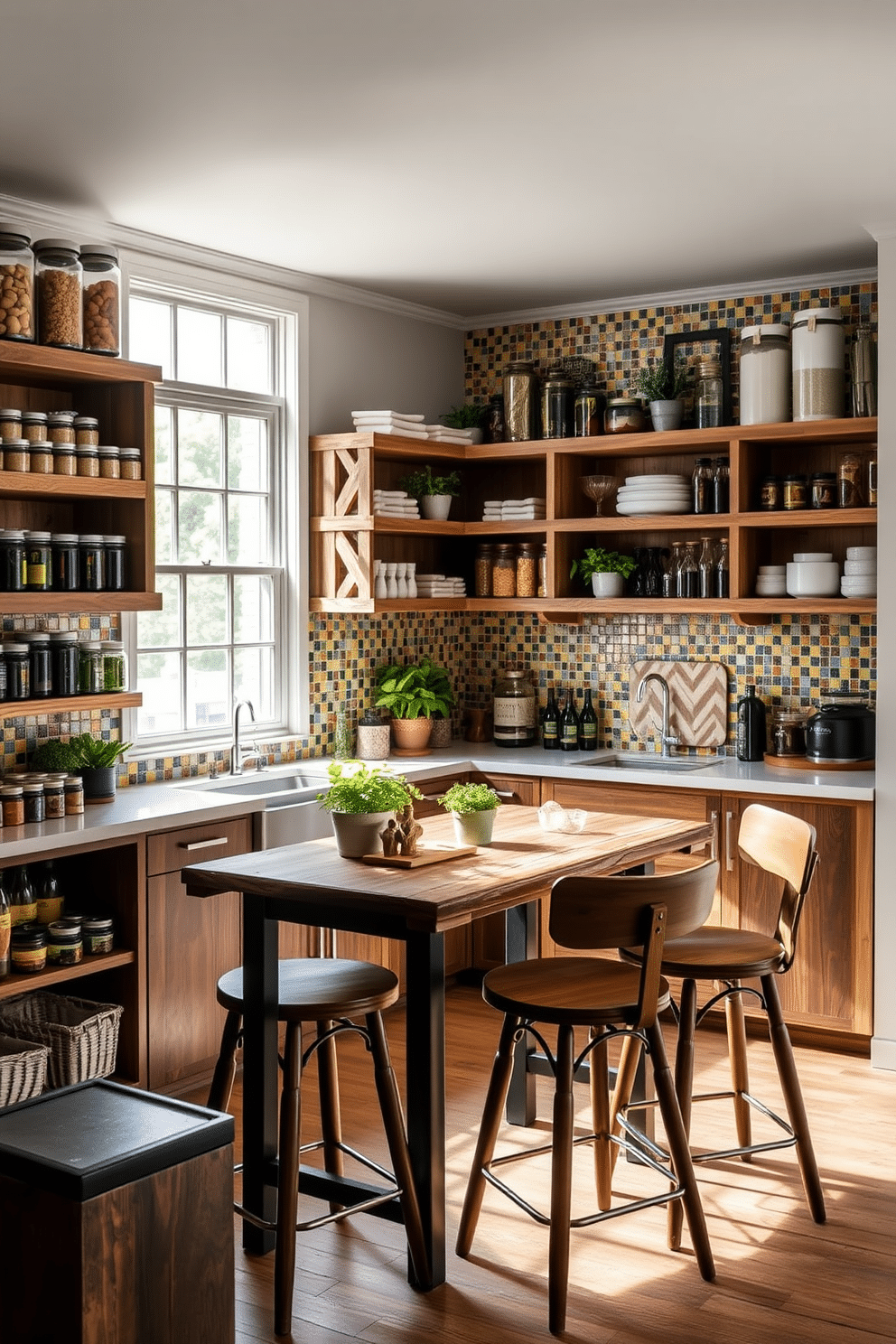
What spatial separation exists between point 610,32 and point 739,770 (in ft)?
9.33

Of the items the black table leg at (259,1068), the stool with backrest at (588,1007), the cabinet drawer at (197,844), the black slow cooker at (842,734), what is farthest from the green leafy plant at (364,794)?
the black slow cooker at (842,734)

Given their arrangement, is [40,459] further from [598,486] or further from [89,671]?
[598,486]

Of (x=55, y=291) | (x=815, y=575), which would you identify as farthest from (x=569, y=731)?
(x=55, y=291)

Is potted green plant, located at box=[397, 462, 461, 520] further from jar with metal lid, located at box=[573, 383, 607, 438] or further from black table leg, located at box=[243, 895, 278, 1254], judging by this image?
black table leg, located at box=[243, 895, 278, 1254]

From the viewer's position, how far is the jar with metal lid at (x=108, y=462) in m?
4.31

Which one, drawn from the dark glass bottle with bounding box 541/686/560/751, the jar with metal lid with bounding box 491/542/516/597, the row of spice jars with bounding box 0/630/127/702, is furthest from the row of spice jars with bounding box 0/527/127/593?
the dark glass bottle with bounding box 541/686/560/751

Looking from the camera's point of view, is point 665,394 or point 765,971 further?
point 665,394

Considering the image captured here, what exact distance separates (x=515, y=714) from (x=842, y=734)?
1.46 metres

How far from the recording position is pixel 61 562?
4219mm

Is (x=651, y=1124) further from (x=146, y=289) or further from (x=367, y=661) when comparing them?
(x=146, y=289)

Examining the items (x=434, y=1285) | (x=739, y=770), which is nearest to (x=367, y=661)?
(x=739, y=770)

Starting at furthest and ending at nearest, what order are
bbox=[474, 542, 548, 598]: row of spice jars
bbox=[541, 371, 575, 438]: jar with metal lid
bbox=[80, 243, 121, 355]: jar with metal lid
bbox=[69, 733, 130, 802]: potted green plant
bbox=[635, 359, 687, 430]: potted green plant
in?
bbox=[474, 542, 548, 598]: row of spice jars
bbox=[541, 371, 575, 438]: jar with metal lid
bbox=[635, 359, 687, 430]: potted green plant
bbox=[69, 733, 130, 802]: potted green plant
bbox=[80, 243, 121, 355]: jar with metal lid

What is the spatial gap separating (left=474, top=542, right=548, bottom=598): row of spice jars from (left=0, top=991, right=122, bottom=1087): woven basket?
2594mm

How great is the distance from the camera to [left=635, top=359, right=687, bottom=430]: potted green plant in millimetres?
5535
